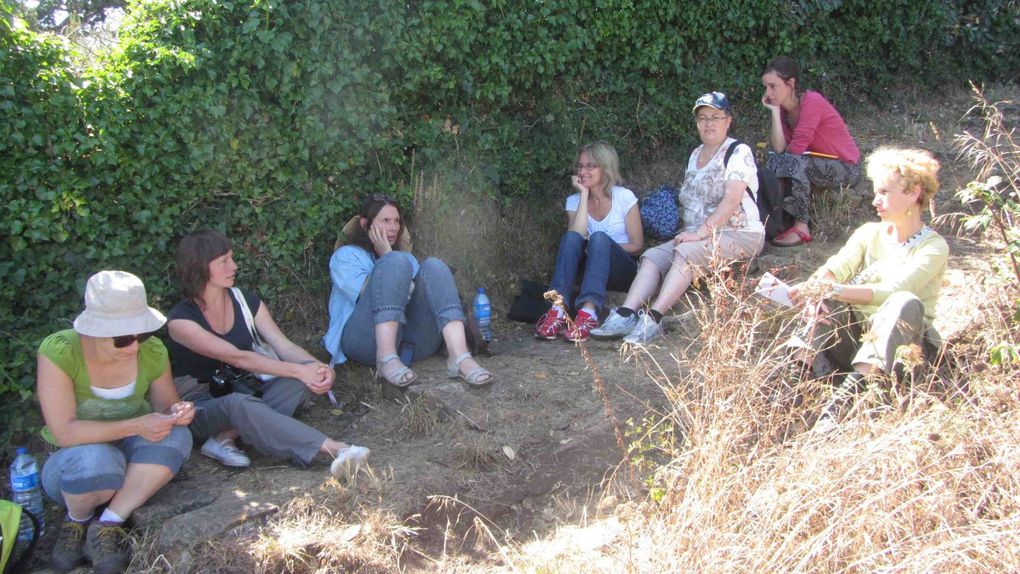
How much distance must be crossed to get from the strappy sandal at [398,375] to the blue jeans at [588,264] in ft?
4.41

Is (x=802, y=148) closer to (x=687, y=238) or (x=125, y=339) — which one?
(x=687, y=238)

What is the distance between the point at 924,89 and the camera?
350 inches

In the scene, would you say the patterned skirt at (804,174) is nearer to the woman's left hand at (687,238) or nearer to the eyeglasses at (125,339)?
the woman's left hand at (687,238)

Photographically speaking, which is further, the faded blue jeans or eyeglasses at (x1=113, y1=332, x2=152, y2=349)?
the faded blue jeans

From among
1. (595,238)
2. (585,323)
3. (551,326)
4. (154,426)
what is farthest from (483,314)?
(154,426)

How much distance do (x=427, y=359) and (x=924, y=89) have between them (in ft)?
20.6

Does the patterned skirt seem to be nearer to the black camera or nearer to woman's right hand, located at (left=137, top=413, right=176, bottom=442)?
the black camera

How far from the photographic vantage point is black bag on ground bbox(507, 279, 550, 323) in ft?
20.4

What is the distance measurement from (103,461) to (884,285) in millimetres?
3675

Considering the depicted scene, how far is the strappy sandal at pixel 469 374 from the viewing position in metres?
5.00

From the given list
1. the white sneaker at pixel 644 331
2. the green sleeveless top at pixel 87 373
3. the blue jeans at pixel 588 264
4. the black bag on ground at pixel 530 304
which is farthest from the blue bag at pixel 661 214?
the green sleeveless top at pixel 87 373

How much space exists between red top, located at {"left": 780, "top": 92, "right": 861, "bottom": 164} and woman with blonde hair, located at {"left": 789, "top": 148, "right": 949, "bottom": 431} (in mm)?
2075

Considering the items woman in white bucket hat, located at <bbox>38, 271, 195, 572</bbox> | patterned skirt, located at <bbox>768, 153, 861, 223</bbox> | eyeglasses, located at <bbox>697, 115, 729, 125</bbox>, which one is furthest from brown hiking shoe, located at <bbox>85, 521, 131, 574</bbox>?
patterned skirt, located at <bbox>768, 153, 861, 223</bbox>

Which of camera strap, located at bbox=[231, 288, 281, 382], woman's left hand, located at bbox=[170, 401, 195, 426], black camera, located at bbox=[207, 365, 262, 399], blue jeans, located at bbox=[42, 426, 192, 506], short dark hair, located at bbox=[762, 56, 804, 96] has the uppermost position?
short dark hair, located at bbox=[762, 56, 804, 96]
